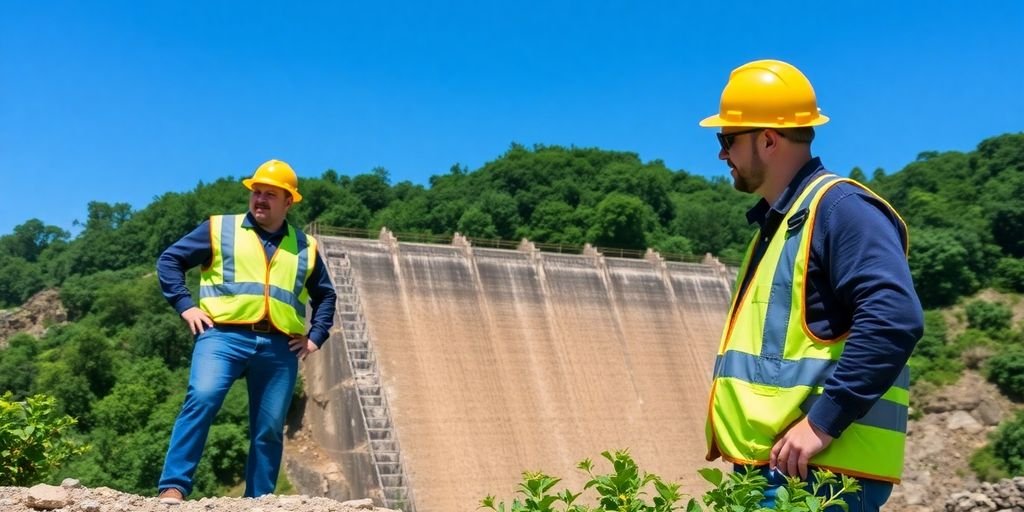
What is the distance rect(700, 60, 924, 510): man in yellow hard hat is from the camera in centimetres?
257

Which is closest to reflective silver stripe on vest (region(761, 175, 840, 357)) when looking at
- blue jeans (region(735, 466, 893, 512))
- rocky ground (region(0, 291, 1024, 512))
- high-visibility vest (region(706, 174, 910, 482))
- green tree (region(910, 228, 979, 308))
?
high-visibility vest (region(706, 174, 910, 482))

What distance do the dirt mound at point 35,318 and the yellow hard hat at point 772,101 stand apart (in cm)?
3973

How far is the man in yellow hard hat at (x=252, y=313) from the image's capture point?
17.1 feet

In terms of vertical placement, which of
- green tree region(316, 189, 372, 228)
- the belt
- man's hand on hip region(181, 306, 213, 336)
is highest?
green tree region(316, 189, 372, 228)

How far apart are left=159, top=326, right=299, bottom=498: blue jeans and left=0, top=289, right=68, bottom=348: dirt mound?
120 feet

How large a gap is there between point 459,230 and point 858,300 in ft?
124

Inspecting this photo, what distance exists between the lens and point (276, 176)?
18.6ft

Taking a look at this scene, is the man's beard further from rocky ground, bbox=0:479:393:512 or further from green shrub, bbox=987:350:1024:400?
green shrub, bbox=987:350:1024:400

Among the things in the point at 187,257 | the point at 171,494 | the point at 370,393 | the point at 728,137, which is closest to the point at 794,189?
the point at 728,137

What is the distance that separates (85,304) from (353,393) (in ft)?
72.0

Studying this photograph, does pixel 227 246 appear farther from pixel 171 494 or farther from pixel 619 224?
pixel 619 224

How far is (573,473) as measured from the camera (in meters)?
23.2

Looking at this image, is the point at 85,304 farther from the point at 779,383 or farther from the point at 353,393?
the point at 779,383

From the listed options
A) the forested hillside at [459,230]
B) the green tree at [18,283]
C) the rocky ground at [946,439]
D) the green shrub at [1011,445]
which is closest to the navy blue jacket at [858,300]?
the forested hillside at [459,230]
